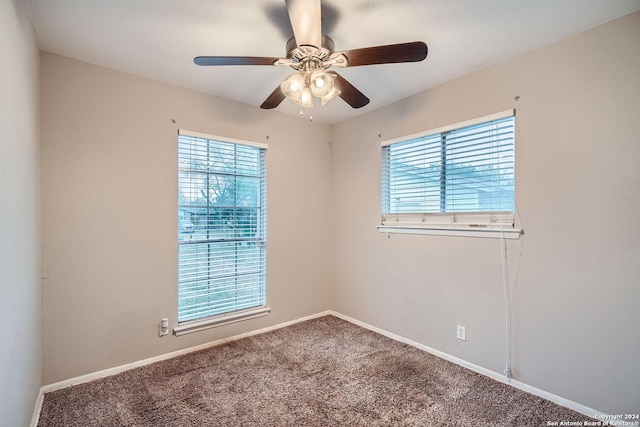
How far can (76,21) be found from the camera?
184cm

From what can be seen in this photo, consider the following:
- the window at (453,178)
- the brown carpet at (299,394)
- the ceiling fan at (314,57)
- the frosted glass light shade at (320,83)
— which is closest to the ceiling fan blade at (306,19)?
the ceiling fan at (314,57)

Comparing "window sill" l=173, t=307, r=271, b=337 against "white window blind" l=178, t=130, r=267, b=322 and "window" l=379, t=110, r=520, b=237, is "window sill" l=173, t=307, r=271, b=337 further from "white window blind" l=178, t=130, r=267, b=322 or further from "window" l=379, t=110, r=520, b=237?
"window" l=379, t=110, r=520, b=237

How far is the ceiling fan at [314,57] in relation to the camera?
149cm

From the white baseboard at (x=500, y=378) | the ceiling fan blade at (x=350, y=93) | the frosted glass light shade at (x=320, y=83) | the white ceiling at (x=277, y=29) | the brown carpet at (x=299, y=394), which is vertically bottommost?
the brown carpet at (x=299, y=394)

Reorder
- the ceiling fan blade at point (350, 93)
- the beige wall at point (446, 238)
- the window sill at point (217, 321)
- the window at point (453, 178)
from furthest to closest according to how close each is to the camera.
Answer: the window sill at point (217, 321)
the window at point (453, 178)
the ceiling fan blade at point (350, 93)
the beige wall at point (446, 238)

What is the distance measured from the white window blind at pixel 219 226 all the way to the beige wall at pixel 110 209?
107 mm

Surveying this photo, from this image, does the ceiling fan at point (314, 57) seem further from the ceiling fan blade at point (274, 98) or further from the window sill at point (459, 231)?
the window sill at point (459, 231)

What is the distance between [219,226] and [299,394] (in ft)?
5.49

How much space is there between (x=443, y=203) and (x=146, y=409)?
2.74 metres

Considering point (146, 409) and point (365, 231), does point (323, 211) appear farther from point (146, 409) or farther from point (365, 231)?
point (146, 409)

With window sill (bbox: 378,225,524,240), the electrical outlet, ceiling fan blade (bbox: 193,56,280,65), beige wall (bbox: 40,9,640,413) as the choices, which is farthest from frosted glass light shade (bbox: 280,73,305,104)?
the electrical outlet

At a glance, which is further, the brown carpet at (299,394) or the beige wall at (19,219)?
the brown carpet at (299,394)

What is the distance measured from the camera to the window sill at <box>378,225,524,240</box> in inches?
88.9

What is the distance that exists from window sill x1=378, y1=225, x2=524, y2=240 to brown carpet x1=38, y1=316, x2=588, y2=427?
109 cm
